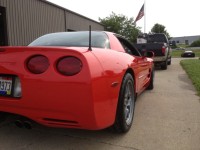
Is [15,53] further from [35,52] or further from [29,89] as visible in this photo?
[29,89]

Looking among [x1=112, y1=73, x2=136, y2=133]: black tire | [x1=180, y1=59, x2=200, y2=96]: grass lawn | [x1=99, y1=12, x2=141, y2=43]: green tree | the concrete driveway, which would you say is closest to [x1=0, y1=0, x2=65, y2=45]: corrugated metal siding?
[x1=180, y1=59, x2=200, y2=96]: grass lawn

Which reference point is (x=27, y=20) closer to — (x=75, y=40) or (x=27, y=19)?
(x=27, y=19)

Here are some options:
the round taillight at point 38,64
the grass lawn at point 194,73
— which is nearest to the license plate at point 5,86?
the round taillight at point 38,64

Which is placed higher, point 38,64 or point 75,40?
point 75,40

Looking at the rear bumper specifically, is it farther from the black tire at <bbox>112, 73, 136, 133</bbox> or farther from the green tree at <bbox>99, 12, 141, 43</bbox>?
the green tree at <bbox>99, 12, 141, 43</bbox>

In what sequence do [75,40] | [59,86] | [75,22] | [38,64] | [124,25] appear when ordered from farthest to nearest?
[124,25] → [75,22] → [75,40] → [38,64] → [59,86]

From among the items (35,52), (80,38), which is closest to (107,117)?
(35,52)

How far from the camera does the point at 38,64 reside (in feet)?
8.15

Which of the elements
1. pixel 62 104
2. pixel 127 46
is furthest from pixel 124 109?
pixel 127 46

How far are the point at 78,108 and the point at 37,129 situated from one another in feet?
3.94

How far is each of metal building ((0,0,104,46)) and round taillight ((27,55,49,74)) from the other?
9.29 m

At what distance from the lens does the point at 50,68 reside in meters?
2.41

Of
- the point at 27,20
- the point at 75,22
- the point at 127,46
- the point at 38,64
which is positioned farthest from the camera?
the point at 75,22

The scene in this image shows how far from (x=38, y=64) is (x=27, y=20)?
35.9 ft
